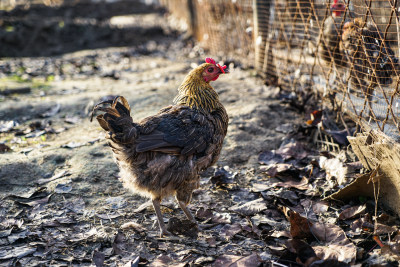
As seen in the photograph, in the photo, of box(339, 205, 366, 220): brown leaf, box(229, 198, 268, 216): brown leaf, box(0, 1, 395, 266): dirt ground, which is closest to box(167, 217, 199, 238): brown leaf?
box(0, 1, 395, 266): dirt ground

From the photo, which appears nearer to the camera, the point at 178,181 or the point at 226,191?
the point at 178,181

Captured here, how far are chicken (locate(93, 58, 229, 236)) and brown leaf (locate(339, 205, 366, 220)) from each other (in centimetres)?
104

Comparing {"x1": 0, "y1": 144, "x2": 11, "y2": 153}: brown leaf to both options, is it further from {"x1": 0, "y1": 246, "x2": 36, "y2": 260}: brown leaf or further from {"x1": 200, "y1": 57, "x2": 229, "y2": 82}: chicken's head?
{"x1": 200, "y1": 57, "x2": 229, "y2": 82}: chicken's head

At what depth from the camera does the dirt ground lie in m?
2.36

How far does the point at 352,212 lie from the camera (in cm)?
259

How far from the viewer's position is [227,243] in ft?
8.17

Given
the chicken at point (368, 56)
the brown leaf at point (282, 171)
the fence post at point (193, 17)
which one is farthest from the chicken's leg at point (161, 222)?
the fence post at point (193, 17)

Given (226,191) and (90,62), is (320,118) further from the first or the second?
(90,62)

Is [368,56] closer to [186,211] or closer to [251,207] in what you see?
[251,207]

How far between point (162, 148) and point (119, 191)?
0.81m

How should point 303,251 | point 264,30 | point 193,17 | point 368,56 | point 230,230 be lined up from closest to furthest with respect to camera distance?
point 303,251 < point 230,230 < point 368,56 < point 264,30 < point 193,17

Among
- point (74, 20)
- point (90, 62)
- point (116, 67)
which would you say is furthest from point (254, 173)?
point (74, 20)

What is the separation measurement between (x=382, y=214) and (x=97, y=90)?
193 inches

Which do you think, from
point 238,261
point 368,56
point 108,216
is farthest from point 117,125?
point 368,56
